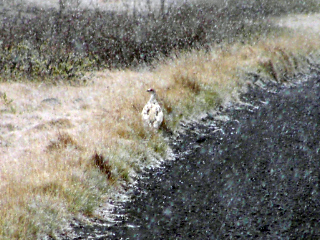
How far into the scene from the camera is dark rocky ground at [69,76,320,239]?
4.57 meters

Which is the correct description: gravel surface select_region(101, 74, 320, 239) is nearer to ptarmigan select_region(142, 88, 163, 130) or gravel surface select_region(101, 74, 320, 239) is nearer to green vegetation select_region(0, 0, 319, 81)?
ptarmigan select_region(142, 88, 163, 130)

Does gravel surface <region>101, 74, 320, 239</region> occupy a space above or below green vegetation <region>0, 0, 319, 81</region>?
below

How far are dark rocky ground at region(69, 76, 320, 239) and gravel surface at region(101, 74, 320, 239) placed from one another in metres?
0.01

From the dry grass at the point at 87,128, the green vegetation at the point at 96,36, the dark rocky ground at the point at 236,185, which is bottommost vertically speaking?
the dark rocky ground at the point at 236,185

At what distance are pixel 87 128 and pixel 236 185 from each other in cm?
238

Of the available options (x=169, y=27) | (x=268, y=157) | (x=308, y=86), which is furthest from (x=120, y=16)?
(x=268, y=157)

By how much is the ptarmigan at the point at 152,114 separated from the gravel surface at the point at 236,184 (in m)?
0.45

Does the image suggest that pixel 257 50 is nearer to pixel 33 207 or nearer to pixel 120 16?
pixel 120 16

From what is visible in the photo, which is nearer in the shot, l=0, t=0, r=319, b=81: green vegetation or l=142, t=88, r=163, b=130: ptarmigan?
l=142, t=88, r=163, b=130: ptarmigan

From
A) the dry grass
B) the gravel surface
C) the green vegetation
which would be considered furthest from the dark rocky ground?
the green vegetation

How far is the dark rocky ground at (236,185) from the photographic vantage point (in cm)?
457

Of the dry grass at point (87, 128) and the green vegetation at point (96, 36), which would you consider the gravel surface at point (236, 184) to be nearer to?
the dry grass at point (87, 128)

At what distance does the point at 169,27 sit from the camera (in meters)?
12.3

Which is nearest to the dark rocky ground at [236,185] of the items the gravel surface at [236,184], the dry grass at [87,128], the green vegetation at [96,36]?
the gravel surface at [236,184]
